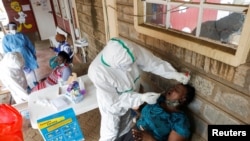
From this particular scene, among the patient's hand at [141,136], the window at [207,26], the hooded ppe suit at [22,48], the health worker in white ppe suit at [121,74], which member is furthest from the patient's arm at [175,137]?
the hooded ppe suit at [22,48]

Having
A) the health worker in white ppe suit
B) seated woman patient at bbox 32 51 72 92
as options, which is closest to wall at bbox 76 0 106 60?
seated woman patient at bbox 32 51 72 92

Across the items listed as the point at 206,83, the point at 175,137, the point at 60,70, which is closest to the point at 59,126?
the point at 60,70

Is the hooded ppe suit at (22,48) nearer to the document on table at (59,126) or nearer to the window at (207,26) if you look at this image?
the document on table at (59,126)

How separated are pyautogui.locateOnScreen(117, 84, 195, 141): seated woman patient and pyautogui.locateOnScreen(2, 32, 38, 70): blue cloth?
2596 millimetres

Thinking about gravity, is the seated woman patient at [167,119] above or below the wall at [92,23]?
below

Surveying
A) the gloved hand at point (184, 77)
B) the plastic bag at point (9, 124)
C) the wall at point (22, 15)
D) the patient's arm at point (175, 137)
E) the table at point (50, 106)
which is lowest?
the patient's arm at point (175, 137)

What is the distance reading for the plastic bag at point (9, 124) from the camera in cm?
120

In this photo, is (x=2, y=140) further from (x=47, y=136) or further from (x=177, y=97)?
(x=177, y=97)

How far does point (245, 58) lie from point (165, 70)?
542 mm

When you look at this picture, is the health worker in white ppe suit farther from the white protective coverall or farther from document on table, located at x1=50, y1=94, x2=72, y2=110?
the white protective coverall

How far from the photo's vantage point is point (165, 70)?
136 centimetres

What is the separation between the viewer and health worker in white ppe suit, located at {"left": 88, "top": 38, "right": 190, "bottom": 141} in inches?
49.8

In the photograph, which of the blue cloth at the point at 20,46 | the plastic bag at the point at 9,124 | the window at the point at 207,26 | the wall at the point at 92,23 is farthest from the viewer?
the blue cloth at the point at 20,46

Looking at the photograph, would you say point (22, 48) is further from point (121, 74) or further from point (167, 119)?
point (167, 119)
